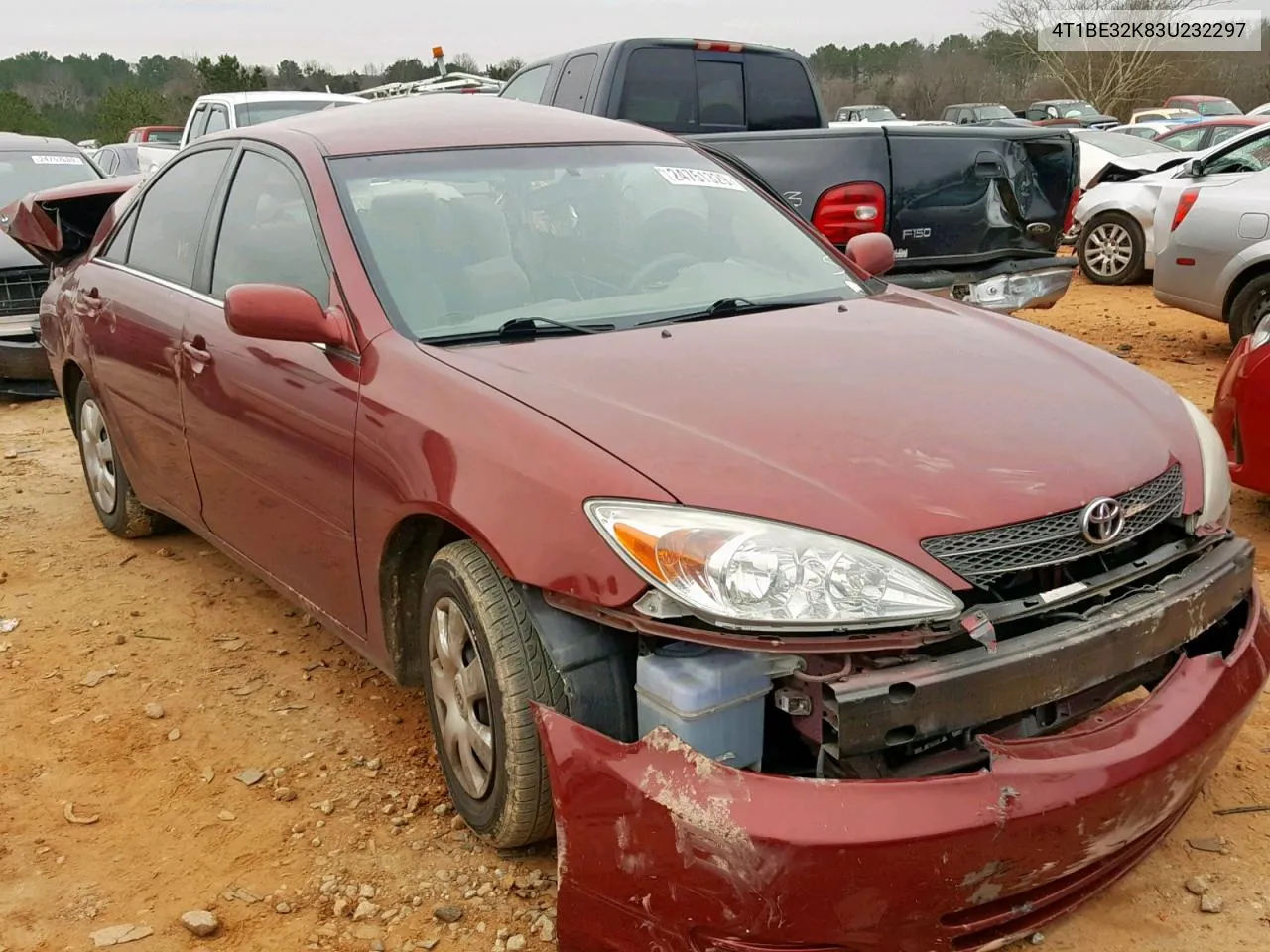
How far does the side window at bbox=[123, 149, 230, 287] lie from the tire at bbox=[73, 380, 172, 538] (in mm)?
735

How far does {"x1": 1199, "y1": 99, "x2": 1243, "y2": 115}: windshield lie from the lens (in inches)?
1194

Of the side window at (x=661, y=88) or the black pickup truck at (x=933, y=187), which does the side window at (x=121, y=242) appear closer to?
the black pickup truck at (x=933, y=187)

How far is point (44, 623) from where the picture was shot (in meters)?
4.25

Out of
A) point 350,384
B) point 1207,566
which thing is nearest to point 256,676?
point 350,384

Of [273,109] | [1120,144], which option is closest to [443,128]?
[273,109]

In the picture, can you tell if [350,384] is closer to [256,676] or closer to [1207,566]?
[256,676]

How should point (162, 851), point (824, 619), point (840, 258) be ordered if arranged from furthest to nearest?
point (840, 258), point (162, 851), point (824, 619)

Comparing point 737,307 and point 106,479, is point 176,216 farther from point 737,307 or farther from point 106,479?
point 737,307

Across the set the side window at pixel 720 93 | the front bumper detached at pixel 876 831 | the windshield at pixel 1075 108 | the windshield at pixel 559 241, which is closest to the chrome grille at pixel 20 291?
the side window at pixel 720 93

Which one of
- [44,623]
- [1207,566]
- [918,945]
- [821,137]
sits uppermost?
[821,137]

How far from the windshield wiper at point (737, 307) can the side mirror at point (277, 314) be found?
0.80 metres

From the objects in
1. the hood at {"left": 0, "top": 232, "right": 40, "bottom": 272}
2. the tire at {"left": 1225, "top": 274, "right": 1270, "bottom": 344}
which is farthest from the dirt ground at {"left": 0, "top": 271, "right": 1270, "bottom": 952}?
the hood at {"left": 0, "top": 232, "right": 40, "bottom": 272}

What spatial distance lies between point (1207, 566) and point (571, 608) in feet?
4.31

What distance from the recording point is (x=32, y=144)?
30.8 feet
